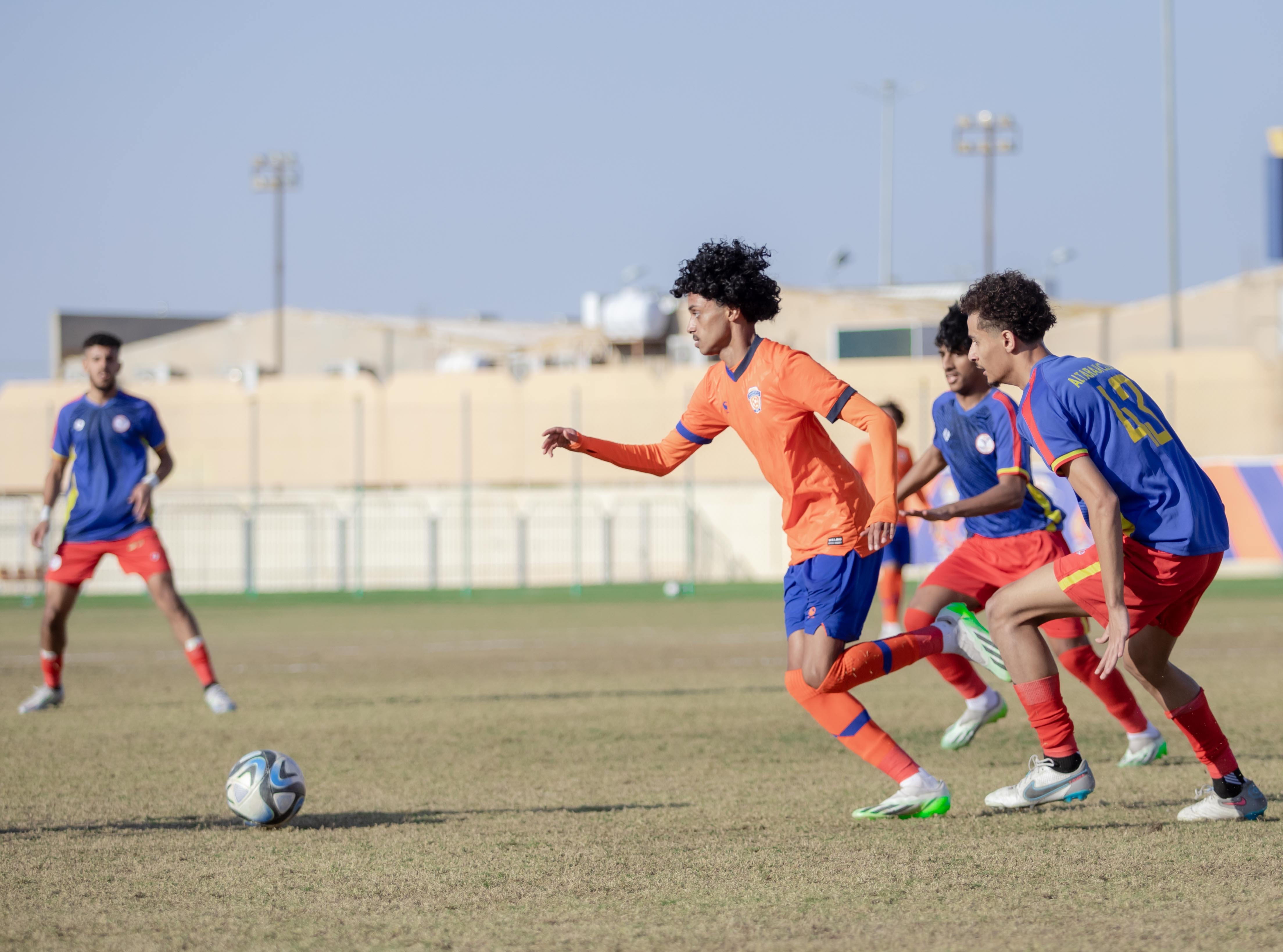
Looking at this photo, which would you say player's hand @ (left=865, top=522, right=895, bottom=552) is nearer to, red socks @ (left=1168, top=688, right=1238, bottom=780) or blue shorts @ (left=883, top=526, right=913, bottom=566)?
red socks @ (left=1168, top=688, right=1238, bottom=780)

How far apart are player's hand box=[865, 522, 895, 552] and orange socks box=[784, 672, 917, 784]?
65cm

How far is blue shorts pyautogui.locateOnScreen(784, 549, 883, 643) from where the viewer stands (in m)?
5.78

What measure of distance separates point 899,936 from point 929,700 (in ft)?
20.4

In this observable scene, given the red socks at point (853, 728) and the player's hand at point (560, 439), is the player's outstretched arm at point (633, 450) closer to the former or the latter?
the player's hand at point (560, 439)

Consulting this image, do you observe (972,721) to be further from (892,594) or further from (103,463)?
(103,463)

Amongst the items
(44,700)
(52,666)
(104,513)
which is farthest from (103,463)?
(44,700)

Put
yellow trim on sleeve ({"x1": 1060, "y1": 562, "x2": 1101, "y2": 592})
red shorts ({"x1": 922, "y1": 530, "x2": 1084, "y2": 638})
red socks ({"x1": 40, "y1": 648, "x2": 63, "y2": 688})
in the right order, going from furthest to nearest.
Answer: red socks ({"x1": 40, "y1": 648, "x2": 63, "y2": 688})
red shorts ({"x1": 922, "y1": 530, "x2": 1084, "y2": 638})
yellow trim on sleeve ({"x1": 1060, "y1": 562, "x2": 1101, "y2": 592})

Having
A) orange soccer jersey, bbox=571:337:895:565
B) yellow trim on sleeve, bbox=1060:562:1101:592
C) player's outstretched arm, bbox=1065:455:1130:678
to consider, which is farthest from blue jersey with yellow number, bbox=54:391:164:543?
player's outstretched arm, bbox=1065:455:1130:678

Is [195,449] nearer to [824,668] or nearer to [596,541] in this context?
[596,541]

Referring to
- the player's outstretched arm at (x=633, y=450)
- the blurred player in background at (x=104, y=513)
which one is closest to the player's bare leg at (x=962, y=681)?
the player's outstretched arm at (x=633, y=450)

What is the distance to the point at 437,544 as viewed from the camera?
29.1m

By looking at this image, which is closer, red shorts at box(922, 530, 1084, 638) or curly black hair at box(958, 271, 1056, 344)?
curly black hair at box(958, 271, 1056, 344)

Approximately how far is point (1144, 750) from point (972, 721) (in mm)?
861

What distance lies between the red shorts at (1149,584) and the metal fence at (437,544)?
23047 mm
